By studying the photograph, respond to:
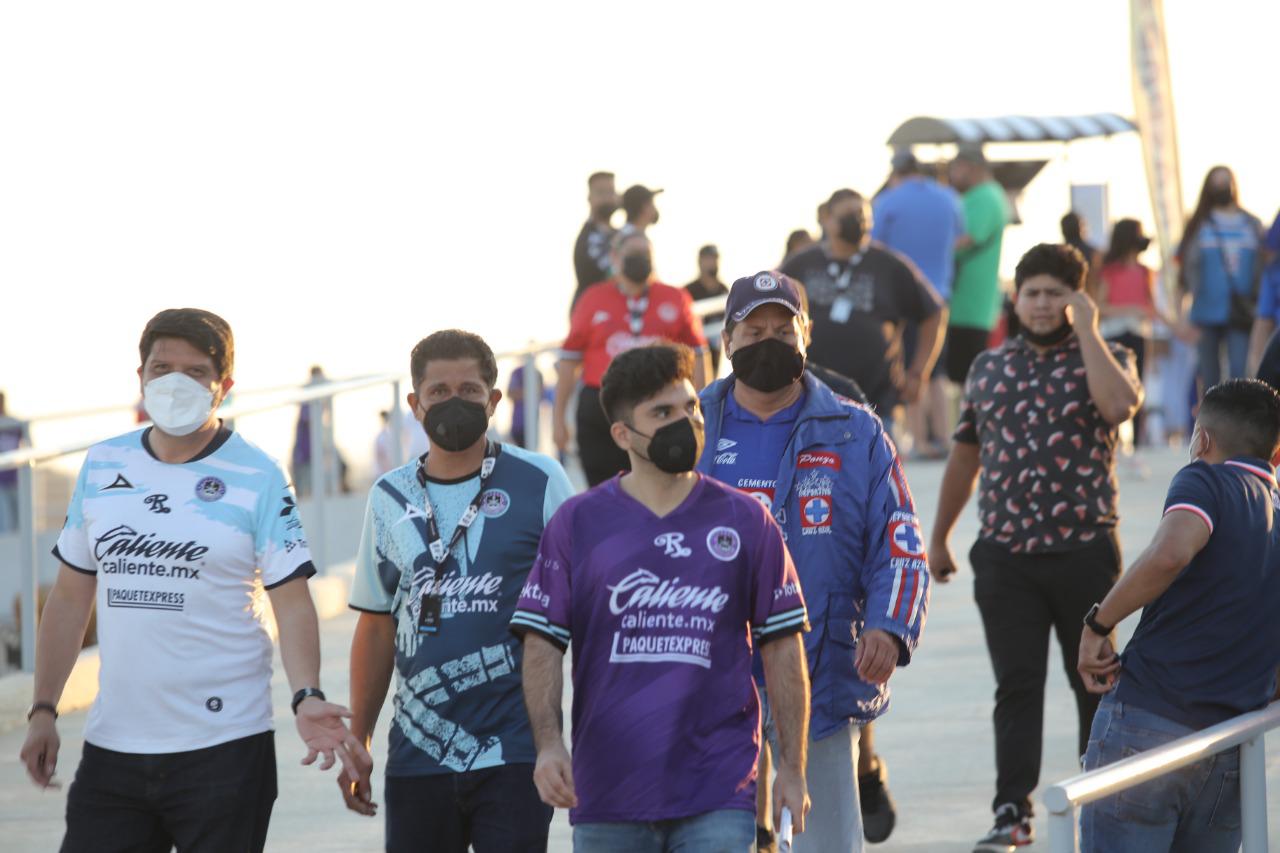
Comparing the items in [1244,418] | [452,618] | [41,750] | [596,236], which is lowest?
[41,750]

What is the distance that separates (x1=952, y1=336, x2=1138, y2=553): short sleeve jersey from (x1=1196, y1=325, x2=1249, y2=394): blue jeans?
6.09 metres

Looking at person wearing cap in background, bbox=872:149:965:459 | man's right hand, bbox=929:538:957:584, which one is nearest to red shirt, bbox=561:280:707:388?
man's right hand, bbox=929:538:957:584

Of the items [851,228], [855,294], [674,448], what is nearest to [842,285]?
[855,294]

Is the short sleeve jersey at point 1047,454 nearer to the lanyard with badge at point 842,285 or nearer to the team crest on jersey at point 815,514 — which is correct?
the team crest on jersey at point 815,514

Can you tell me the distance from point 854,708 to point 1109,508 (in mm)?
1850

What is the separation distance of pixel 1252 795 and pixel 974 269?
9462 mm

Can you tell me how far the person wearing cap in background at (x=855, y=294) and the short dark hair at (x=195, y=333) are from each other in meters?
4.68

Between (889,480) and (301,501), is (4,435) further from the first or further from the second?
(889,480)

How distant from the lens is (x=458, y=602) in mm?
4461

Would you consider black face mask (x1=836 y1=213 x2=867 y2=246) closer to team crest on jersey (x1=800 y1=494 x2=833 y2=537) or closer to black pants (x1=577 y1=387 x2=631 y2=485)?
black pants (x1=577 y1=387 x2=631 y2=485)

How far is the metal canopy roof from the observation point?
66.4 ft

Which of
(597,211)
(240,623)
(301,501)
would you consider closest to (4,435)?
(301,501)

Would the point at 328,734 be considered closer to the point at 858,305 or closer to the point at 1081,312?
the point at 1081,312

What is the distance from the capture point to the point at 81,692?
26.3 ft
